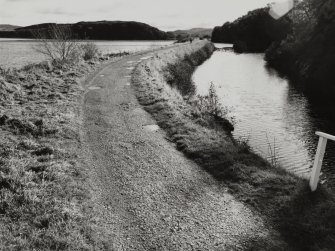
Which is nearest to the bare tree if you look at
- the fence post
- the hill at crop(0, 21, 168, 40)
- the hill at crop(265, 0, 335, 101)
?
the hill at crop(265, 0, 335, 101)

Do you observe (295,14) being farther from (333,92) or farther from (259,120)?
(259,120)

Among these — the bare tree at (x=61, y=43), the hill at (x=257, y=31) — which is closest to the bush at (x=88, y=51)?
the bare tree at (x=61, y=43)

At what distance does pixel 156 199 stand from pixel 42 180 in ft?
11.5

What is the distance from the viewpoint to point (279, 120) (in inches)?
923

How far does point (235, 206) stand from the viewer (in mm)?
9430

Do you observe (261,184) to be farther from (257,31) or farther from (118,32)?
(118,32)

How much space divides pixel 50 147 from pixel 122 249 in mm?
6391

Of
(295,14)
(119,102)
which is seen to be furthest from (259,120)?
(295,14)

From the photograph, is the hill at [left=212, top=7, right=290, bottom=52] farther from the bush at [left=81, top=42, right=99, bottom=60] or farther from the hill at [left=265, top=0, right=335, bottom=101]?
the bush at [left=81, top=42, right=99, bottom=60]

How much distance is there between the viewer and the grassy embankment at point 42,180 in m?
7.39

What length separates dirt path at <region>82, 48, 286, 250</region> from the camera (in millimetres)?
7938

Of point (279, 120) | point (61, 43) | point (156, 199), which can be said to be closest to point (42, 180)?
point (156, 199)

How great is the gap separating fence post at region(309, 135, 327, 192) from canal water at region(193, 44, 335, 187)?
4.15 metres

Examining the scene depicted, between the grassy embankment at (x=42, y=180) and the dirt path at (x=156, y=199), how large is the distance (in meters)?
0.61
